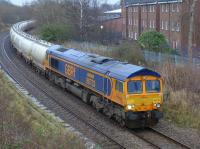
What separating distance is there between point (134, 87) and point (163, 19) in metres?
34.9

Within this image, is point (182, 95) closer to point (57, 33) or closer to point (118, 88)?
point (118, 88)

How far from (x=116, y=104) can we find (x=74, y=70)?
616 centimetres

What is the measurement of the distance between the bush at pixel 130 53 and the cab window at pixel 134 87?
1361 centimetres

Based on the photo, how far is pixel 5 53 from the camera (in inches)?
1955

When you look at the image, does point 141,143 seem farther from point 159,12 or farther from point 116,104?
point 159,12

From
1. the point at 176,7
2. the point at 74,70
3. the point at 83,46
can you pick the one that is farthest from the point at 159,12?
the point at 74,70

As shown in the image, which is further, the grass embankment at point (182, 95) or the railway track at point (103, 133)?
the grass embankment at point (182, 95)

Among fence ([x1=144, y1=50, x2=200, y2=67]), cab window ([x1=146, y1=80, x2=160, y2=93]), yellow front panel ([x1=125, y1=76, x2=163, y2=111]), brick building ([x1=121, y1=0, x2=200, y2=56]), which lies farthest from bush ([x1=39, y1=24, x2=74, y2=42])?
yellow front panel ([x1=125, y1=76, x2=163, y2=111])

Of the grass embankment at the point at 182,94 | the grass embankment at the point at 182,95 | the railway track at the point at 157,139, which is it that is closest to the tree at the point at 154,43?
the grass embankment at the point at 182,94

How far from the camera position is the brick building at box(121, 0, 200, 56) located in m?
43.5

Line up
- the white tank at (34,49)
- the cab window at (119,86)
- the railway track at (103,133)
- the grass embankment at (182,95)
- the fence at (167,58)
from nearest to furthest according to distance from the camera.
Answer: the railway track at (103,133) < the cab window at (119,86) < the grass embankment at (182,95) < the fence at (167,58) < the white tank at (34,49)

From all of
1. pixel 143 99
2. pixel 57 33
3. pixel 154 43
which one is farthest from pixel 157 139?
pixel 57 33

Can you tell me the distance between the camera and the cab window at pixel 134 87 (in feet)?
58.1

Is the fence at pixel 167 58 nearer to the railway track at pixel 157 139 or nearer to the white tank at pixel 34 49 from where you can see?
the white tank at pixel 34 49
